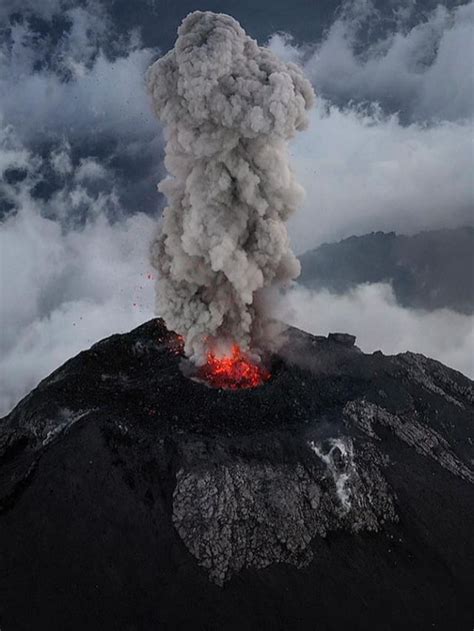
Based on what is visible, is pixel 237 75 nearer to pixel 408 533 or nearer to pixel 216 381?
pixel 216 381

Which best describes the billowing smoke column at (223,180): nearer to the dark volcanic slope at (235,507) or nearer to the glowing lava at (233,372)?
the glowing lava at (233,372)

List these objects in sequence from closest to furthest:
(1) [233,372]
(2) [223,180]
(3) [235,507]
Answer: (3) [235,507] → (2) [223,180] → (1) [233,372]

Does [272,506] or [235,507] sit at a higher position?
[235,507]

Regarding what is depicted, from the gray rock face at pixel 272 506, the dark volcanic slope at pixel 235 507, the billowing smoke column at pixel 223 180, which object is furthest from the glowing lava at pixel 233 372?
the gray rock face at pixel 272 506

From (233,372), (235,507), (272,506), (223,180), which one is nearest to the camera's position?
(235,507)

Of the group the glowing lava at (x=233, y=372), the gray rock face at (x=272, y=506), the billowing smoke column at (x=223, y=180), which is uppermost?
the billowing smoke column at (x=223, y=180)

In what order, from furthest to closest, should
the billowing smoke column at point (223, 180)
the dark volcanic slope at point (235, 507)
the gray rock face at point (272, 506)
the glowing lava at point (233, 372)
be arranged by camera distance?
the glowing lava at point (233, 372)
the billowing smoke column at point (223, 180)
the gray rock face at point (272, 506)
the dark volcanic slope at point (235, 507)

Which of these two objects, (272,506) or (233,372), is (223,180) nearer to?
(233,372)

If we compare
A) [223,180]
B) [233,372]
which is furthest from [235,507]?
[223,180]
